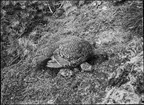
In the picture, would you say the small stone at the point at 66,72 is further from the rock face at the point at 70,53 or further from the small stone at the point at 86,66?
the small stone at the point at 86,66

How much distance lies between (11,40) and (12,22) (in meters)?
0.54

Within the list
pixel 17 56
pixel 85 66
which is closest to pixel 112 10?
pixel 85 66

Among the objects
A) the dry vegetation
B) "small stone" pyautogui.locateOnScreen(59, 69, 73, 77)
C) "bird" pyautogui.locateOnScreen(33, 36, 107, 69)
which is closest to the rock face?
"bird" pyautogui.locateOnScreen(33, 36, 107, 69)

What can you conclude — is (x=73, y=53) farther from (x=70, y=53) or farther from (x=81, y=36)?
(x=81, y=36)

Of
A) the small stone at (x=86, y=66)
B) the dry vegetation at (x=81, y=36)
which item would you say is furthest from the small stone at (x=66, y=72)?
the small stone at (x=86, y=66)

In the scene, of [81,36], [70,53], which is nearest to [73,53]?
[70,53]

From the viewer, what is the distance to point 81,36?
15.5 ft

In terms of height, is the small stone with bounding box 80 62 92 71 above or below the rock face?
below

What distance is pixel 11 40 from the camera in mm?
5457

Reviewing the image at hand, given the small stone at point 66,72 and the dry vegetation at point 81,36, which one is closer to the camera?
the dry vegetation at point 81,36

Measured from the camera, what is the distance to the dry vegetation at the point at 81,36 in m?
3.39

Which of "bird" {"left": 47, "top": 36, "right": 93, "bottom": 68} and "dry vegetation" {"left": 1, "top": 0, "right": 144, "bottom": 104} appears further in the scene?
"bird" {"left": 47, "top": 36, "right": 93, "bottom": 68}

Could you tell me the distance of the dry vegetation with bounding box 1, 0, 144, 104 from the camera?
11.1 feet

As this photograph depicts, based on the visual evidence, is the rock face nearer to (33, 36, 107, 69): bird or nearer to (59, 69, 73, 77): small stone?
(33, 36, 107, 69): bird
